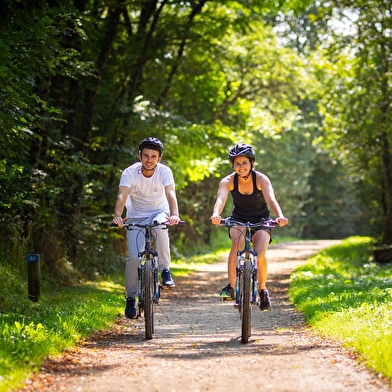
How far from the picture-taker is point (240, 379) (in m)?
5.96

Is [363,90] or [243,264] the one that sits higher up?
[363,90]

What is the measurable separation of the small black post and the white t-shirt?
10.2 ft

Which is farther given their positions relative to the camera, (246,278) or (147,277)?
(147,277)

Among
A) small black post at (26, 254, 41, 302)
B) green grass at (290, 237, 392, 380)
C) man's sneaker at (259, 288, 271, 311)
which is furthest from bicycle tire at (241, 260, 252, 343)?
small black post at (26, 254, 41, 302)

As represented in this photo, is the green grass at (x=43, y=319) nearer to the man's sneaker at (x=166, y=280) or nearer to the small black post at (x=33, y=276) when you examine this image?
the small black post at (x=33, y=276)

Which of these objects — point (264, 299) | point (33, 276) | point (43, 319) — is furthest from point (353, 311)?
point (33, 276)

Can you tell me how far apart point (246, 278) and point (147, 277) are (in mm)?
1131

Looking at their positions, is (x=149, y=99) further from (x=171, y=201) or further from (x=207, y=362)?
(x=207, y=362)

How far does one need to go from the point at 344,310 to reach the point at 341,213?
53.5 metres

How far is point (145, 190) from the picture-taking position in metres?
8.79

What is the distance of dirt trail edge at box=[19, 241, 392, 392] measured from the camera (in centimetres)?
575

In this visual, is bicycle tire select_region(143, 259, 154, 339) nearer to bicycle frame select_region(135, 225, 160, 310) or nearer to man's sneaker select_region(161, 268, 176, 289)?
bicycle frame select_region(135, 225, 160, 310)

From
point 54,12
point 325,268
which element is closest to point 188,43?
point 325,268

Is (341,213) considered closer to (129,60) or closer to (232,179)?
(129,60)
